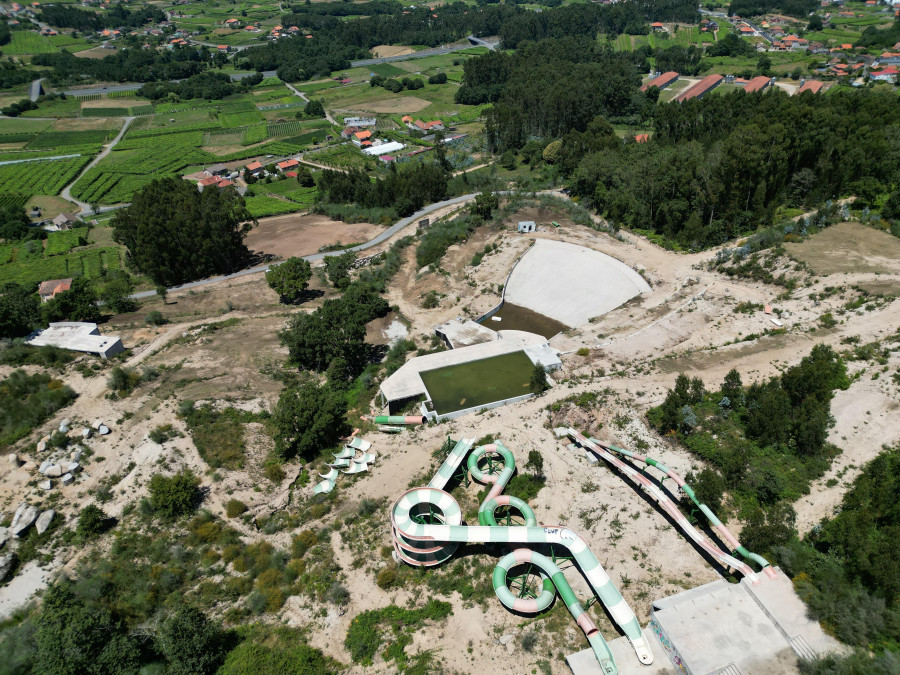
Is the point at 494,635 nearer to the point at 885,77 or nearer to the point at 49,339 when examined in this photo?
the point at 49,339

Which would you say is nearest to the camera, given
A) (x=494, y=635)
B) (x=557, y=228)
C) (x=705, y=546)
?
(x=494, y=635)

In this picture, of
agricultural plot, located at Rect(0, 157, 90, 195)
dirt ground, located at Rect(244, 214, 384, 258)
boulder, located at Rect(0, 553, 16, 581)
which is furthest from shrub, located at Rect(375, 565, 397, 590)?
agricultural plot, located at Rect(0, 157, 90, 195)

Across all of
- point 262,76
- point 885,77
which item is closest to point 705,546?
point 885,77

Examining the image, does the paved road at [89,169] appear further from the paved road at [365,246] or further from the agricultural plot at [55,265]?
the paved road at [365,246]

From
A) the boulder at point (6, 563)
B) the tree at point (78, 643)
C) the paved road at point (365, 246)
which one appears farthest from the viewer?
the paved road at point (365, 246)

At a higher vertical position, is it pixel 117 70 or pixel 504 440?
pixel 117 70

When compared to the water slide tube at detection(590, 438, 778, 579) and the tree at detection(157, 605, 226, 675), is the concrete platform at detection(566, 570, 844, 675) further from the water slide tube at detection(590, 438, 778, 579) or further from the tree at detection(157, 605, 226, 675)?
the tree at detection(157, 605, 226, 675)

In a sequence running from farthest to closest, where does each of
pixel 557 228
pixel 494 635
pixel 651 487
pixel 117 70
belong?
pixel 117 70 < pixel 557 228 < pixel 651 487 < pixel 494 635

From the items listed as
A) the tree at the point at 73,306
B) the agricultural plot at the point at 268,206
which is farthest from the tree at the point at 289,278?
the agricultural plot at the point at 268,206
